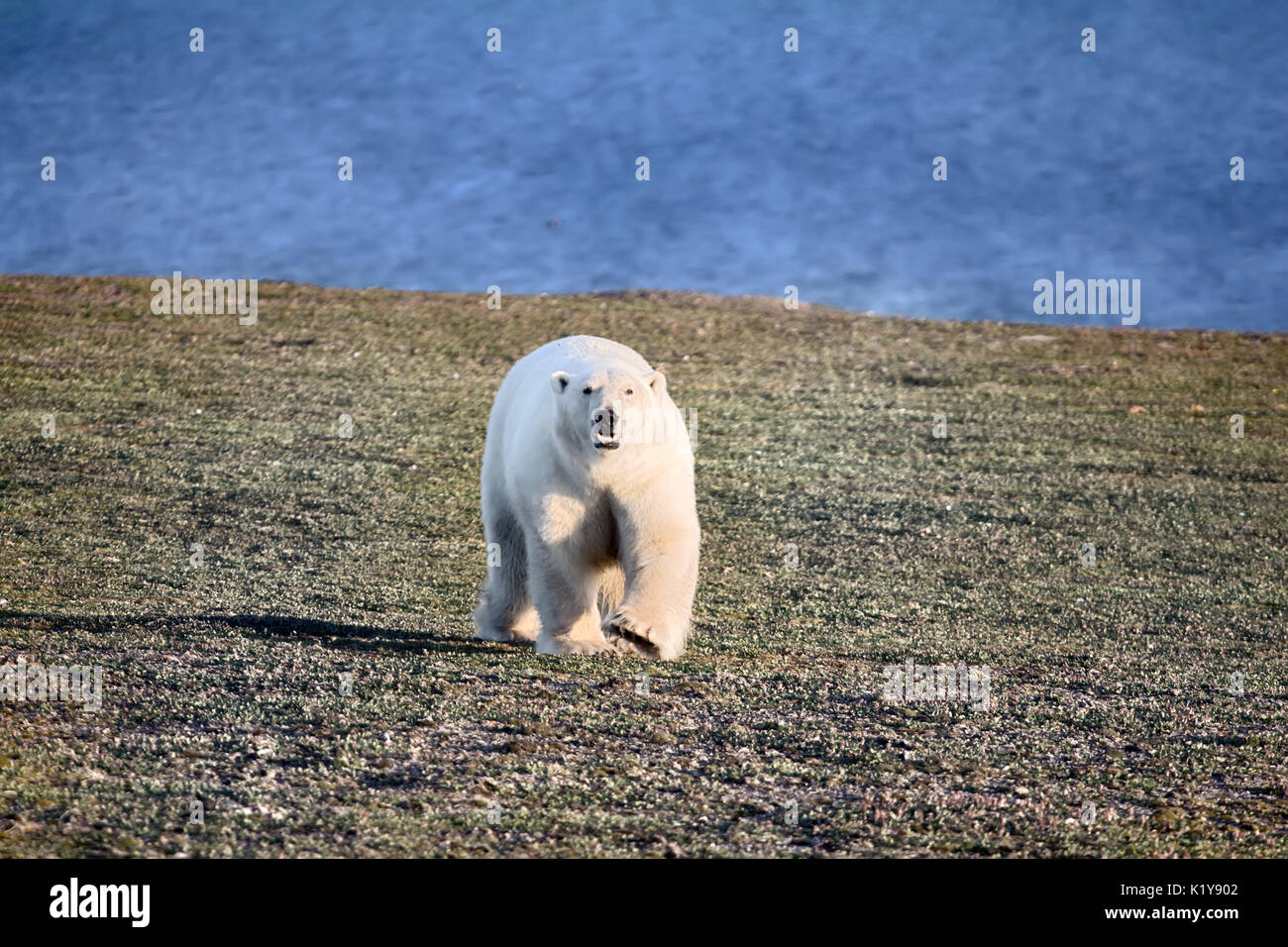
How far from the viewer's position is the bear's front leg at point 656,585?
765cm

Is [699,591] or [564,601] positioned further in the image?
[699,591]

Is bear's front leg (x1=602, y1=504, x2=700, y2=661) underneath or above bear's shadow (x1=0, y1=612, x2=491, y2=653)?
above

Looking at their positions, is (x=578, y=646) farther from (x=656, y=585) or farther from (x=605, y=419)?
(x=605, y=419)

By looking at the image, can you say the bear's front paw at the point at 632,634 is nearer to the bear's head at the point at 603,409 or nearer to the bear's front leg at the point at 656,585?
the bear's front leg at the point at 656,585

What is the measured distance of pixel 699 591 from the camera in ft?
41.9

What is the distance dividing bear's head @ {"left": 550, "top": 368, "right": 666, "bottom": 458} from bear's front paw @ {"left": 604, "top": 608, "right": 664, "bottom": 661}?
0.87 m

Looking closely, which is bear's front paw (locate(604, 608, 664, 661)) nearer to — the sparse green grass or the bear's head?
the sparse green grass

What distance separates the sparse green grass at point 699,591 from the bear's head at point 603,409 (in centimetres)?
126

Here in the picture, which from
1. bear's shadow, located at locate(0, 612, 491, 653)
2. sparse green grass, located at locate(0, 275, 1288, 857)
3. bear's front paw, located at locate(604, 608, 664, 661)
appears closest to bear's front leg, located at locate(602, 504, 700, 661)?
bear's front paw, located at locate(604, 608, 664, 661)

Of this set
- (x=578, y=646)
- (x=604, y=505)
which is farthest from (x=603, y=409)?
(x=578, y=646)

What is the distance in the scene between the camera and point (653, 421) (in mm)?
7965

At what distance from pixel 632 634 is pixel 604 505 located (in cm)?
81

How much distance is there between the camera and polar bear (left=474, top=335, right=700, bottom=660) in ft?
25.4
